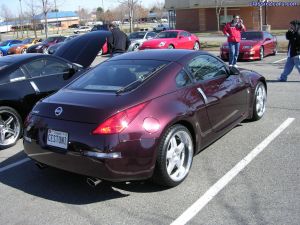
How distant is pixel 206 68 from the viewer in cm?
530

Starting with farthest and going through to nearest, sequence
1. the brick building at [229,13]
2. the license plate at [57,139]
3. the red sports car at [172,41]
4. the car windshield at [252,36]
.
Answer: the brick building at [229,13] → the red sports car at [172,41] → the car windshield at [252,36] → the license plate at [57,139]

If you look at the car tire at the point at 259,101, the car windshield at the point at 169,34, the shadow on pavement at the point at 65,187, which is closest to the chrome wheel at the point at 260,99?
the car tire at the point at 259,101

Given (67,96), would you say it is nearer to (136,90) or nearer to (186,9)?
(136,90)

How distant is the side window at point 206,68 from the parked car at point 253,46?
38.0 feet

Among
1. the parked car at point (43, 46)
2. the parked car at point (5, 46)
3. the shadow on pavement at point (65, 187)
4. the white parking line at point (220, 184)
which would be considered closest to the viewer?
the white parking line at point (220, 184)

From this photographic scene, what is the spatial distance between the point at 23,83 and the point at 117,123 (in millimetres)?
3309

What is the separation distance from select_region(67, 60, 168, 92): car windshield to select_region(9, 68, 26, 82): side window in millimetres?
1965

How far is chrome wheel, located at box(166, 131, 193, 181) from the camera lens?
429 centimetres

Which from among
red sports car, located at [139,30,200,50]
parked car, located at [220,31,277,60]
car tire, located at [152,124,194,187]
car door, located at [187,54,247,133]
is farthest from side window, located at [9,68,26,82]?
red sports car, located at [139,30,200,50]

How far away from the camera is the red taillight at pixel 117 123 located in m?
3.86

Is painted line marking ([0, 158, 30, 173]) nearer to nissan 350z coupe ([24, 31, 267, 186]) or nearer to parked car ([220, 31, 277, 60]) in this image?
nissan 350z coupe ([24, 31, 267, 186])

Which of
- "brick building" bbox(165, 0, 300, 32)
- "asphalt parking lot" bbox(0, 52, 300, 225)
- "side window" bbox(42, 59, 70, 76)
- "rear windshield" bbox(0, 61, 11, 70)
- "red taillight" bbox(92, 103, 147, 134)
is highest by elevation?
"brick building" bbox(165, 0, 300, 32)

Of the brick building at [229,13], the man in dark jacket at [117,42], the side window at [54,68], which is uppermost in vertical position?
the brick building at [229,13]

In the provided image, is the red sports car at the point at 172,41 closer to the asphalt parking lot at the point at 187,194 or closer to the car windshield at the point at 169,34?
the car windshield at the point at 169,34
